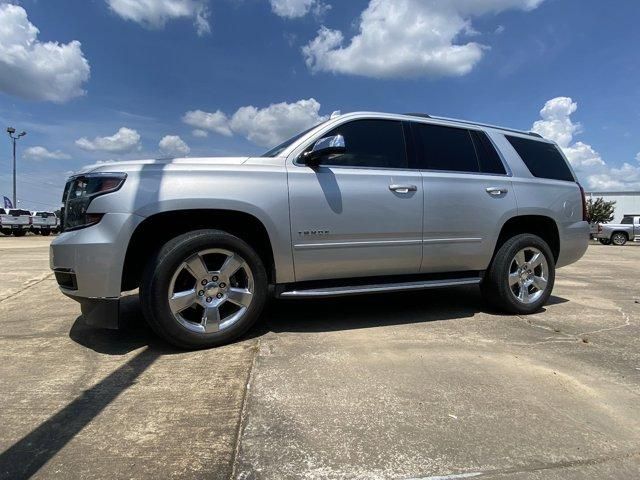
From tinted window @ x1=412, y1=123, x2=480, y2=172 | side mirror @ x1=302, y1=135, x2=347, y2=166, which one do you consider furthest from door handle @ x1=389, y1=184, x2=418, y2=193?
side mirror @ x1=302, y1=135, x2=347, y2=166

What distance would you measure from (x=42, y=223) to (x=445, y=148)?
34.9 metres

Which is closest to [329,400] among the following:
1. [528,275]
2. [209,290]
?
[209,290]

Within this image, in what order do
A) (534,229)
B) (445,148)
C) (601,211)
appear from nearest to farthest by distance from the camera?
(445,148), (534,229), (601,211)

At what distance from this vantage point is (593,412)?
267cm

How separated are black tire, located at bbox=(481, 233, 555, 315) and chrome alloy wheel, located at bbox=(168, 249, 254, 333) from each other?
2535 mm

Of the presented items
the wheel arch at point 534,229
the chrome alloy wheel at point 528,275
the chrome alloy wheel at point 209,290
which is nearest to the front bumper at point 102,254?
the chrome alloy wheel at point 209,290

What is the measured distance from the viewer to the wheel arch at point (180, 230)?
3.71m

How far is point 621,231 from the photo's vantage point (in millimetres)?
27000

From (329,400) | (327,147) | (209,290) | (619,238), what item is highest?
(327,147)

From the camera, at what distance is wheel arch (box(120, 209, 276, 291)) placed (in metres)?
3.71

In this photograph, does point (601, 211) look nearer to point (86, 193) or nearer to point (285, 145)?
point (285, 145)

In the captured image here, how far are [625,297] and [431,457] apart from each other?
5313mm

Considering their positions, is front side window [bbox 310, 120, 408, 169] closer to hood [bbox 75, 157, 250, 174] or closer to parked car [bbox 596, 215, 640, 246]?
hood [bbox 75, 157, 250, 174]

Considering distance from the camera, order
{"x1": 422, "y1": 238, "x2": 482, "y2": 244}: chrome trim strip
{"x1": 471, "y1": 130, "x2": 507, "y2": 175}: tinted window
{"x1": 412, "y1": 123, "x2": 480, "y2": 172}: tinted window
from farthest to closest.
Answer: {"x1": 471, "y1": 130, "x2": 507, "y2": 175}: tinted window → {"x1": 412, "y1": 123, "x2": 480, "y2": 172}: tinted window → {"x1": 422, "y1": 238, "x2": 482, "y2": 244}: chrome trim strip
